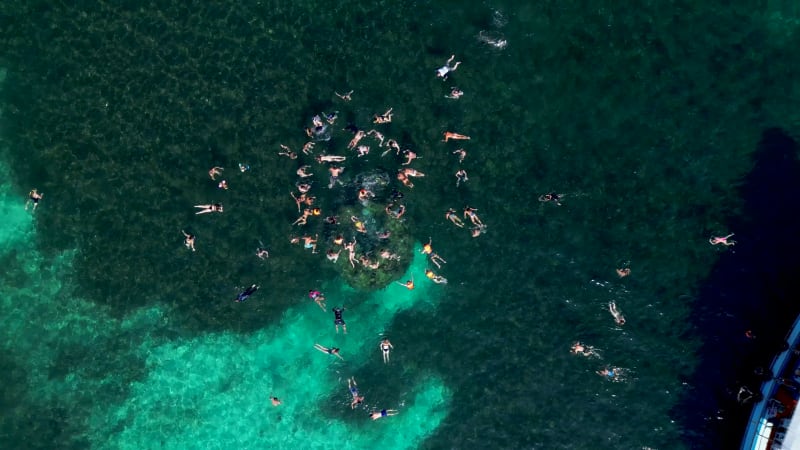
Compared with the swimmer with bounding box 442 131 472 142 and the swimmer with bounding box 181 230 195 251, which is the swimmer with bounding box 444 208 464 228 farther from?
the swimmer with bounding box 181 230 195 251

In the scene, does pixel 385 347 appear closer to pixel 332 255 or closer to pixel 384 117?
pixel 332 255

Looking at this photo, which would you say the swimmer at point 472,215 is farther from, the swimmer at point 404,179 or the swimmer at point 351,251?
the swimmer at point 351,251

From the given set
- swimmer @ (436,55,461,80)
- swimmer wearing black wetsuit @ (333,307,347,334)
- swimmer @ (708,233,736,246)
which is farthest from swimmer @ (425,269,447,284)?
swimmer @ (708,233,736,246)

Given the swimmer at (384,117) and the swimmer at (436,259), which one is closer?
the swimmer at (384,117)

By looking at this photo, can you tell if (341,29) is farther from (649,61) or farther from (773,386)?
(773,386)

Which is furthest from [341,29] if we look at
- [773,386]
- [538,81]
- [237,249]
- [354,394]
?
[773,386]

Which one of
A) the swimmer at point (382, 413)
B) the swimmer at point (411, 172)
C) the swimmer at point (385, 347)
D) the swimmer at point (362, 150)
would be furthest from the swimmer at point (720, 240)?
the swimmer at point (382, 413)
